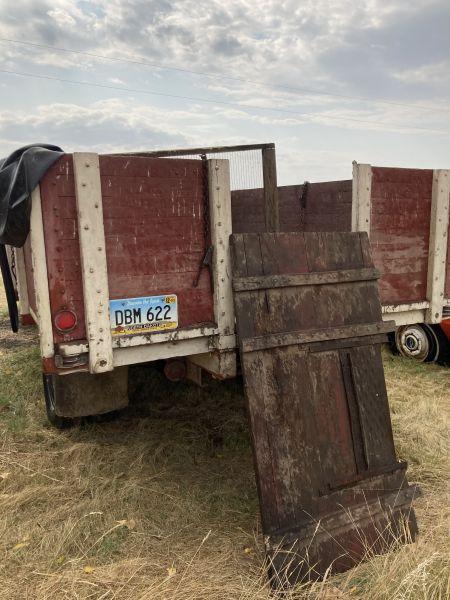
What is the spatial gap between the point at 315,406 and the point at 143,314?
117 centimetres

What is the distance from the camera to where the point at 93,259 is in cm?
274

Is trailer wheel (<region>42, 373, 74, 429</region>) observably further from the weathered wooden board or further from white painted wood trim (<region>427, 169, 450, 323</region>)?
white painted wood trim (<region>427, 169, 450, 323</region>)

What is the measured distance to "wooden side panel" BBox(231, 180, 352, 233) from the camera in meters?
5.03

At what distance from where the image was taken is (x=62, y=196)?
269 cm

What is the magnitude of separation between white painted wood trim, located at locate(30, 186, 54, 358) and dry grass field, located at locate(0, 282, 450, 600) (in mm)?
1125

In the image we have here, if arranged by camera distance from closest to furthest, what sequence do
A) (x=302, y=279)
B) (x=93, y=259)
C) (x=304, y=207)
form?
1. (x=93, y=259)
2. (x=302, y=279)
3. (x=304, y=207)

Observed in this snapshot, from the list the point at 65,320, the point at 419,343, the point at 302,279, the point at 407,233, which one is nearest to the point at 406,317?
the point at 407,233

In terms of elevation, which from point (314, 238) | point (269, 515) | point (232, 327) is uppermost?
point (314, 238)

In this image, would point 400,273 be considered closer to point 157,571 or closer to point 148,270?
point 148,270

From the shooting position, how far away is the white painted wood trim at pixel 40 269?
104 inches

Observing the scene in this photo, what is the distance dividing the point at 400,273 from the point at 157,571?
290 cm

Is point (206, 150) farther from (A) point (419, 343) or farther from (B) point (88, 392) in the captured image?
(A) point (419, 343)

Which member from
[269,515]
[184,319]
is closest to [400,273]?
[184,319]

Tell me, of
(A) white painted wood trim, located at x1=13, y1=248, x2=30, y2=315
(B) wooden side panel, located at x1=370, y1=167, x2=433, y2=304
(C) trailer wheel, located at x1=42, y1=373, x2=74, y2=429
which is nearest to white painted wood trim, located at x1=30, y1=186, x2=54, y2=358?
(C) trailer wheel, located at x1=42, y1=373, x2=74, y2=429
